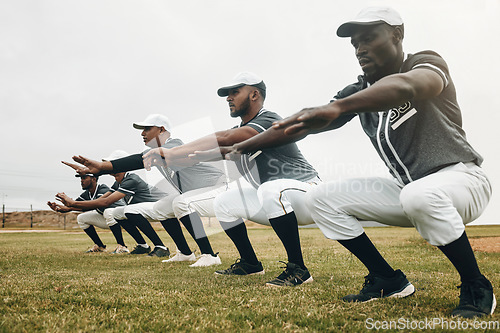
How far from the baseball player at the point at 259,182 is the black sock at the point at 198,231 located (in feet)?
4.60

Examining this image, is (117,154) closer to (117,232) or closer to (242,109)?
(117,232)

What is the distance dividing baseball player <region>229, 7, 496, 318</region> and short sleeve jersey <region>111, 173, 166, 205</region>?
21.4 ft

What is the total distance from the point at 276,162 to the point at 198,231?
2.44 metres

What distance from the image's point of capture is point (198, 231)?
6.18 m

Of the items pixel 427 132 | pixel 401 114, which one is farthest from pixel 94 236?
pixel 427 132

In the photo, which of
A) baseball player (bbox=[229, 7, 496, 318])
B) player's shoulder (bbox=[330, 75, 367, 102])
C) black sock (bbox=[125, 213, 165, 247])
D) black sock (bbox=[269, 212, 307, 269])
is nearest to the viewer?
baseball player (bbox=[229, 7, 496, 318])

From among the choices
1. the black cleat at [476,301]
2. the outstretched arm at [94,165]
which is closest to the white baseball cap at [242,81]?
the outstretched arm at [94,165]

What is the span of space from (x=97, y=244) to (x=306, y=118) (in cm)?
895

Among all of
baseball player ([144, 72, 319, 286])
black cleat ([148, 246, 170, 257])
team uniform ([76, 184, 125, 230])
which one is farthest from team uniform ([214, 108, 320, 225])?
team uniform ([76, 184, 125, 230])

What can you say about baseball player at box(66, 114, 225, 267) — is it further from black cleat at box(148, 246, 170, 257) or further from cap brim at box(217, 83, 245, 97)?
cap brim at box(217, 83, 245, 97)

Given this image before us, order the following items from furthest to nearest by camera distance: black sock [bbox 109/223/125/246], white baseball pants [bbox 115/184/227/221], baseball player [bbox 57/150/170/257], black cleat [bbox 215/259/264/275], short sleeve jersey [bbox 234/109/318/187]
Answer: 1. black sock [bbox 109/223/125/246]
2. baseball player [bbox 57/150/170/257]
3. white baseball pants [bbox 115/184/227/221]
4. black cleat [bbox 215/259/264/275]
5. short sleeve jersey [bbox 234/109/318/187]

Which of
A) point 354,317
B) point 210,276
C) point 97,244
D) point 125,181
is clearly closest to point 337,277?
point 210,276

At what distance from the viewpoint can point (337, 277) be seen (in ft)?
13.7

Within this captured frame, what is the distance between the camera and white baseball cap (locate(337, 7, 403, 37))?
2.53 meters
